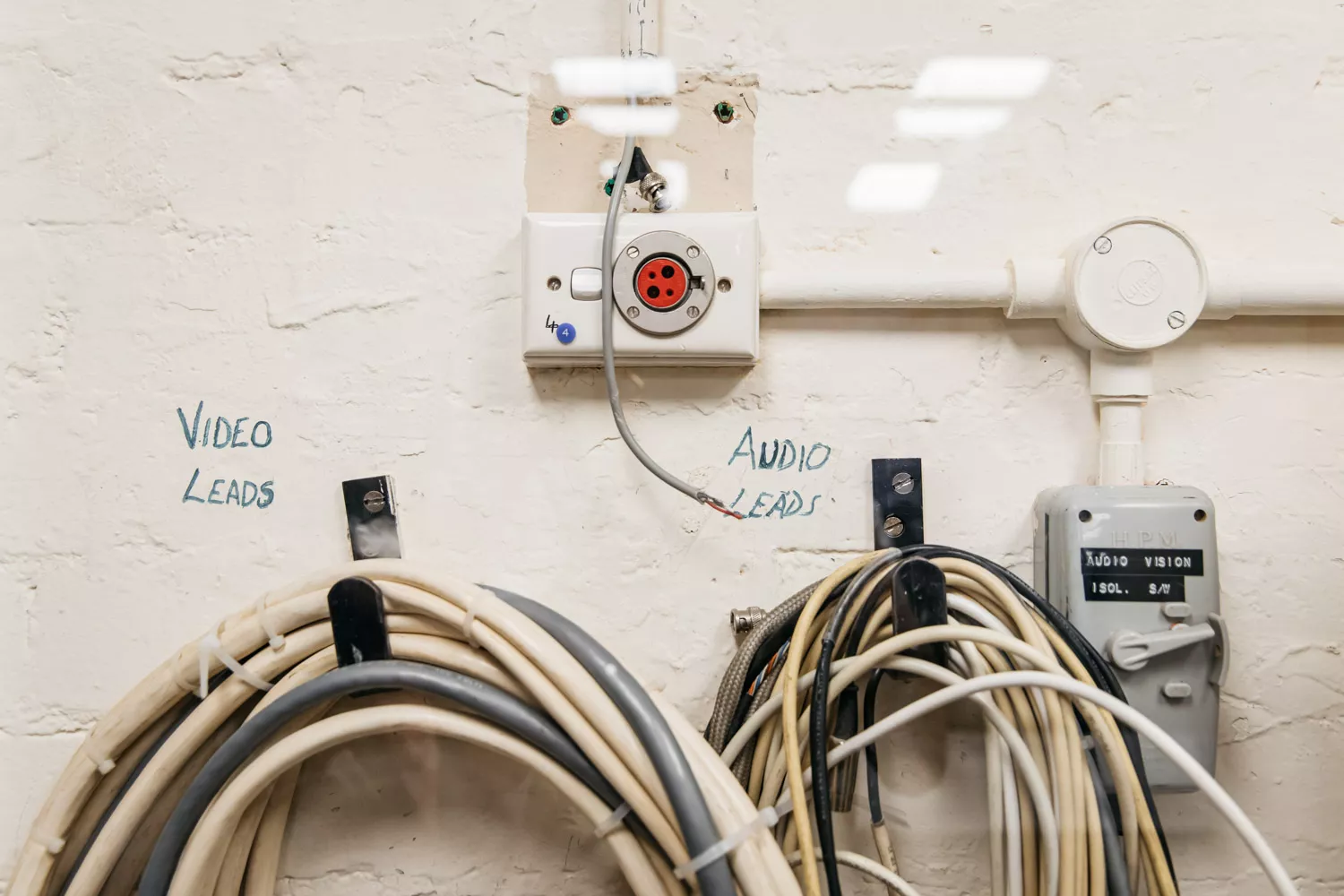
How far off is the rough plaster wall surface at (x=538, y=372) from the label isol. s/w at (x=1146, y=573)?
74 millimetres

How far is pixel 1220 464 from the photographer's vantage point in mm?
660

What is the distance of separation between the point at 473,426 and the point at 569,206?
0.74 feet

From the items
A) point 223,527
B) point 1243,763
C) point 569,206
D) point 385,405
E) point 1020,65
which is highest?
point 1020,65

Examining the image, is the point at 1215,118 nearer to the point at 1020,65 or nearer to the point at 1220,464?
the point at 1020,65

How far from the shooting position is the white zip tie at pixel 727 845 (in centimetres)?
50

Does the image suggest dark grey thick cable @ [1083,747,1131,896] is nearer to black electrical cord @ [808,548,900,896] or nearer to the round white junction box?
black electrical cord @ [808,548,900,896]

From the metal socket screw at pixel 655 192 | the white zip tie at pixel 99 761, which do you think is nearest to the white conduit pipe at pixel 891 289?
the metal socket screw at pixel 655 192

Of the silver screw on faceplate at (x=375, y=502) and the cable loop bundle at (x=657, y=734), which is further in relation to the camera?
the silver screw on faceplate at (x=375, y=502)

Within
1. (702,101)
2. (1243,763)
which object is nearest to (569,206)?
(702,101)

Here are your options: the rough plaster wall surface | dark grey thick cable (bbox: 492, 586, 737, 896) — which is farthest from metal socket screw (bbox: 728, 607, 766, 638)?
dark grey thick cable (bbox: 492, 586, 737, 896)

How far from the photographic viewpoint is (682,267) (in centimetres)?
63

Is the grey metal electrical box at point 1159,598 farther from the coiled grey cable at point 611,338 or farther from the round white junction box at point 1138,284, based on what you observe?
the coiled grey cable at point 611,338

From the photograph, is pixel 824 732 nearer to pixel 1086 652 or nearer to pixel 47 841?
pixel 1086 652

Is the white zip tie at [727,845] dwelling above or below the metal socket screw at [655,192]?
below
